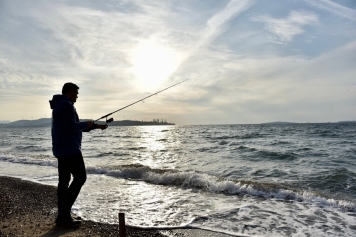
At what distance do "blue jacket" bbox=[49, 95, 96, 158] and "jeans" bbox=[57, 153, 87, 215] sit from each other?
0.41 ft

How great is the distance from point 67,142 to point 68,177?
646 mm

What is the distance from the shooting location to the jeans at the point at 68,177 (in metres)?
4.06

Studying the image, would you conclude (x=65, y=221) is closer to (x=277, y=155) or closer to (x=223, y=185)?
(x=223, y=185)

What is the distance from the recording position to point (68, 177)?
167 inches

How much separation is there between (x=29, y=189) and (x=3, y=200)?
138 cm

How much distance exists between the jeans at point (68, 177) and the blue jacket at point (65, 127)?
0.41ft

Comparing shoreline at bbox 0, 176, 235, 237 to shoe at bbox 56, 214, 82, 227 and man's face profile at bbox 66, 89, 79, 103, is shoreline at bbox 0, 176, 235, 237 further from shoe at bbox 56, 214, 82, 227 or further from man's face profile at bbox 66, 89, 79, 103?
man's face profile at bbox 66, 89, 79, 103

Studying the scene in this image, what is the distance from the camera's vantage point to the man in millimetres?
3918

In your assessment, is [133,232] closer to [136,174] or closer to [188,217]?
[188,217]

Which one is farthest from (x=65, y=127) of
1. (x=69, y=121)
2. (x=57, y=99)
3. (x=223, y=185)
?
(x=223, y=185)

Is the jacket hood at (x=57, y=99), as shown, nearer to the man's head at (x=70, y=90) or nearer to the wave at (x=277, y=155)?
the man's head at (x=70, y=90)

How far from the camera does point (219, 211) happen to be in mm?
5633

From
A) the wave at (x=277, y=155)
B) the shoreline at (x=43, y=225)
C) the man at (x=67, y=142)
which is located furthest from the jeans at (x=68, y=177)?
the wave at (x=277, y=155)

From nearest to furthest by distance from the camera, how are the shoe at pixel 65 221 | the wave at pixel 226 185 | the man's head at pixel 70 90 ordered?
the man's head at pixel 70 90, the shoe at pixel 65 221, the wave at pixel 226 185
